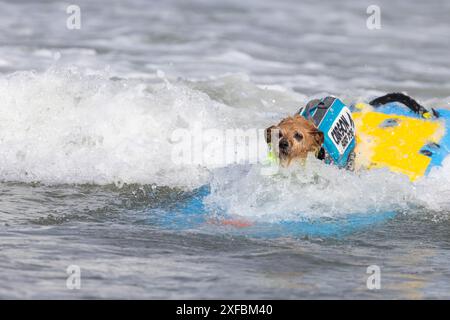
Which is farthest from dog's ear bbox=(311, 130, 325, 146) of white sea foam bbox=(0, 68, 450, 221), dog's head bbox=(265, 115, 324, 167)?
white sea foam bbox=(0, 68, 450, 221)

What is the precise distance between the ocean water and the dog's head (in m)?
0.21

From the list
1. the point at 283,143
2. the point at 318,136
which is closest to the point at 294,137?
the point at 283,143

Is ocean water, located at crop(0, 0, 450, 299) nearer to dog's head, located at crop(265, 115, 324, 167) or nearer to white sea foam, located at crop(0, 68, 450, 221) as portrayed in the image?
white sea foam, located at crop(0, 68, 450, 221)

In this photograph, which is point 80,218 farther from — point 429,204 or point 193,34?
point 193,34

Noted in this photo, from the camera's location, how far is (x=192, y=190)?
25.2ft

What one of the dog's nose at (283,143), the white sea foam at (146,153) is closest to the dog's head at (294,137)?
the dog's nose at (283,143)

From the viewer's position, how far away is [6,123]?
9.48 m

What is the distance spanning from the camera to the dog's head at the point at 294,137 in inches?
253

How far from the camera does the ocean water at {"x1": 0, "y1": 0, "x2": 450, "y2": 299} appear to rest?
518 cm

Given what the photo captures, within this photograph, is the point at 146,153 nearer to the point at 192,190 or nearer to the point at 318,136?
the point at 192,190
